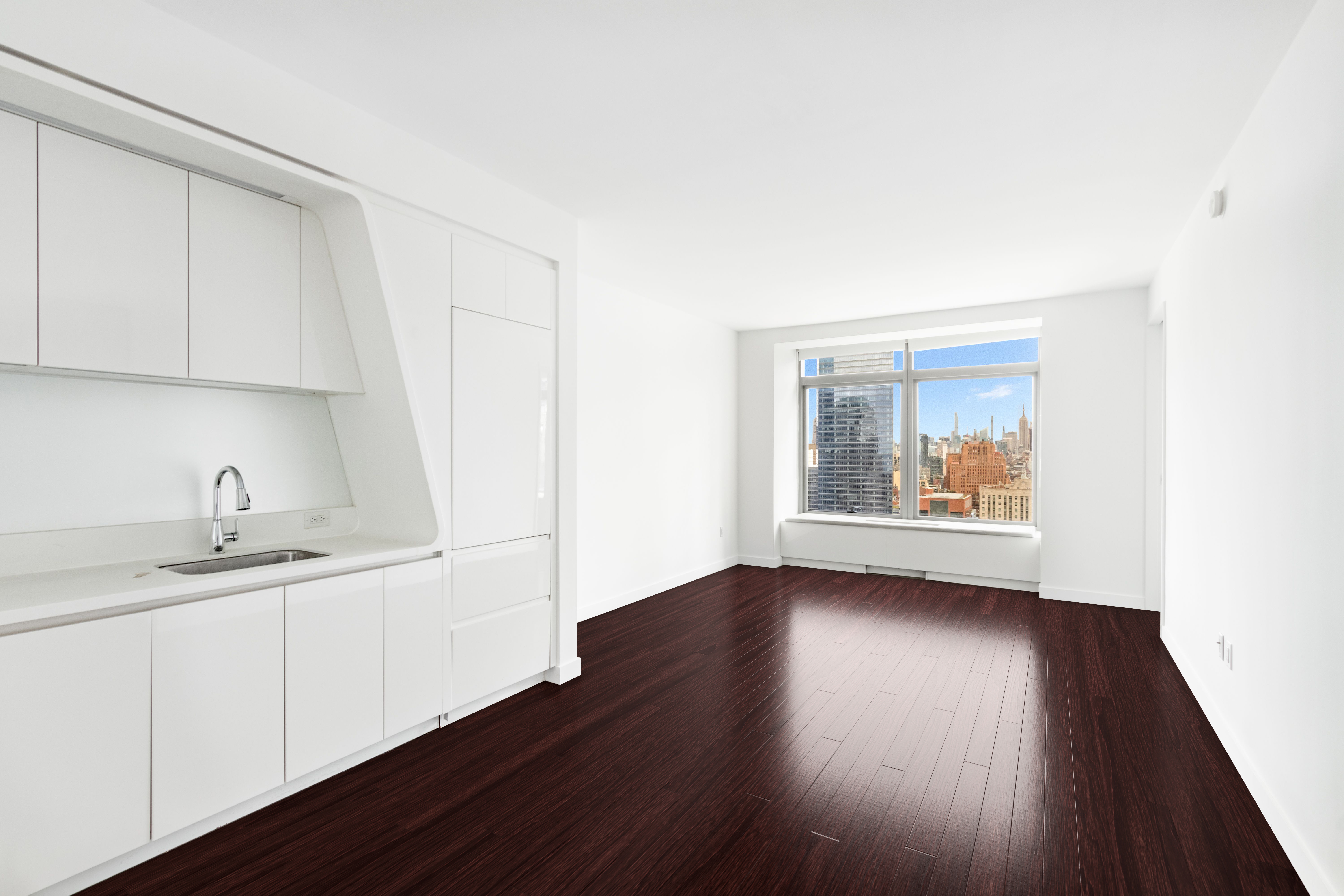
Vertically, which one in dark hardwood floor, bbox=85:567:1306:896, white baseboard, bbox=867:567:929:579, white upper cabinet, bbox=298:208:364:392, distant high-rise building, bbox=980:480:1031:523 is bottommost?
dark hardwood floor, bbox=85:567:1306:896

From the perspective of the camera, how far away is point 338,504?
10.3 ft

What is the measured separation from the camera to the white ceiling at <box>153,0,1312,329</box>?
2039mm

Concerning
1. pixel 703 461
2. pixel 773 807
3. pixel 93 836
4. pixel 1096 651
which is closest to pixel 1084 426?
pixel 1096 651

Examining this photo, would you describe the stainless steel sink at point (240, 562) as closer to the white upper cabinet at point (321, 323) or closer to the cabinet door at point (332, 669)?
the cabinet door at point (332, 669)

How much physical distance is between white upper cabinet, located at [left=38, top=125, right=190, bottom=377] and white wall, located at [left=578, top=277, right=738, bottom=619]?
2.80 meters

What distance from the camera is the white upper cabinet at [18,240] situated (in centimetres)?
190

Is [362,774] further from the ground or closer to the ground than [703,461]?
closer to the ground

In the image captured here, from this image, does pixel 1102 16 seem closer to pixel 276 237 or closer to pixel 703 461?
pixel 276 237

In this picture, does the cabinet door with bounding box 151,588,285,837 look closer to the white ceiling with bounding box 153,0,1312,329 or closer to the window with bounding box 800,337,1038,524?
the white ceiling with bounding box 153,0,1312,329

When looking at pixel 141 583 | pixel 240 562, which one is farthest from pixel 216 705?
pixel 240 562

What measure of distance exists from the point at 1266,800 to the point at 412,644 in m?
3.29

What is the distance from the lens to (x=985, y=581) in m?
6.05

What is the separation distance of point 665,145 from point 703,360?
12.2ft

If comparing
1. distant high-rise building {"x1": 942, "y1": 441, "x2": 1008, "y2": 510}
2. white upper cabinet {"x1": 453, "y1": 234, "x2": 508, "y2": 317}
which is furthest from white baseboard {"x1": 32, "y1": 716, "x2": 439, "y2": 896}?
distant high-rise building {"x1": 942, "y1": 441, "x2": 1008, "y2": 510}
